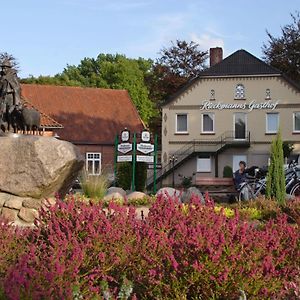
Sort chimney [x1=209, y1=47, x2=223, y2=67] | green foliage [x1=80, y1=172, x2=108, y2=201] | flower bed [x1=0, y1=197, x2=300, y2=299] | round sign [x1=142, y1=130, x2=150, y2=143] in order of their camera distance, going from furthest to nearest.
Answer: chimney [x1=209, y1=47, x2=223, y2=67], round sign [x1=142, y1=130, x2=150, y2=143], green foliage [x1=80, y1=172, x2=108, y2=201], flower bed [x1=0, y1=197, x2=300, y2=299]

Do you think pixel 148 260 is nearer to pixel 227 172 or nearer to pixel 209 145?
pixel 227 172

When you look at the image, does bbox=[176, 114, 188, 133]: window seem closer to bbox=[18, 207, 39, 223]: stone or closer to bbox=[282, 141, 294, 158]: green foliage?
bbox=[282, 141, 294, 158]: green foliage

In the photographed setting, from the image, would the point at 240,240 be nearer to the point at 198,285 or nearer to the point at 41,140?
the point at 198,285

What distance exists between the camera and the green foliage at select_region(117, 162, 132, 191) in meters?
28.4

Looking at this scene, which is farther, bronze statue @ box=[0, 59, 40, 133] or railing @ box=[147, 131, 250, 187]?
railing @ box=[147, 131, 250, 187]

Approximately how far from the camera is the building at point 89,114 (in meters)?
51.6

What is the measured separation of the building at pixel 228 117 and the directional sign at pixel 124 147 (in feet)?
66.9

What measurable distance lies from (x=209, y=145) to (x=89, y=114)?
11.3 metres

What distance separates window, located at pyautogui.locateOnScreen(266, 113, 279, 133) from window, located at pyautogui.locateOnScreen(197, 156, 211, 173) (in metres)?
5.11

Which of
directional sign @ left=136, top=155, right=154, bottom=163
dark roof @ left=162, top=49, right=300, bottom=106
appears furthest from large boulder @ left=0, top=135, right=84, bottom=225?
dark roof @ left=162, top=49, right=300, bottom=106

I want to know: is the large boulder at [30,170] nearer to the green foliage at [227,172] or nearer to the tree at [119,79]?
the green foliage at [227,172]

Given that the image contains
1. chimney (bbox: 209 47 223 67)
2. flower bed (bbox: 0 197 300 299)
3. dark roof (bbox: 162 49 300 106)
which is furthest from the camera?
chimney (bbox: 209 47 223 67)

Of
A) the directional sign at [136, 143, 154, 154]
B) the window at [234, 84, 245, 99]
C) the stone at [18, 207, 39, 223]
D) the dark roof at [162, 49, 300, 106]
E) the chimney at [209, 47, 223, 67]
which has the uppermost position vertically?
the chimney at [209, 47, 223, 67]

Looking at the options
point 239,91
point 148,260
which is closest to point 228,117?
point 239,91
